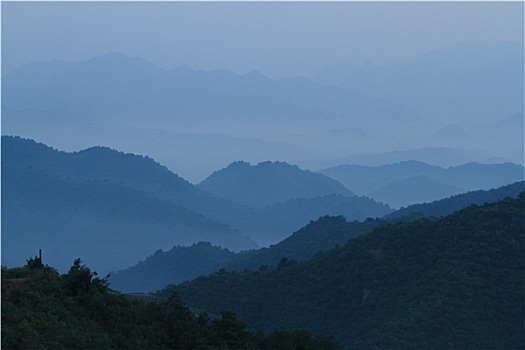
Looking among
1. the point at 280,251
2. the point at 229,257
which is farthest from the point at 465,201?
the point at 229,257

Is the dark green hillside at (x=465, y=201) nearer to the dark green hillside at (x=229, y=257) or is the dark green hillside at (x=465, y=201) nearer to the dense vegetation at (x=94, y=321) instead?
the dark green hillside at (x=229, y=257)

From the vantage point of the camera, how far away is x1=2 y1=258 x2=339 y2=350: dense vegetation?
15.9 metres

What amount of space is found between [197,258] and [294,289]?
208 ft

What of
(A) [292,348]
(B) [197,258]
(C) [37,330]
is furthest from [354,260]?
(B) [197,258]

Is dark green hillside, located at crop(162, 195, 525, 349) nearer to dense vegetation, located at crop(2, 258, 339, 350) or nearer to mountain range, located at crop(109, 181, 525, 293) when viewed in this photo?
mountain range, located at crop(109, 181, 525, 293)

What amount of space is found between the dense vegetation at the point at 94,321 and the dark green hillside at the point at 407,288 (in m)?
23.5

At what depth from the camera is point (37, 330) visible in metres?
15.9

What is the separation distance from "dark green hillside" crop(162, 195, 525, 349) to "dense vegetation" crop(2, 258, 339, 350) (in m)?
23.5

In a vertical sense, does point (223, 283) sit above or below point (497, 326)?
above

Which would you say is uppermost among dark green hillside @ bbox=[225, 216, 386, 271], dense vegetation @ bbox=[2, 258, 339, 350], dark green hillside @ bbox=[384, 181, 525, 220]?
dark green hillside @ bbox=[384, 181, 525, 220]

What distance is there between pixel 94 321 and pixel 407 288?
34.2 metres

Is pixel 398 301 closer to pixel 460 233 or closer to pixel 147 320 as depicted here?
pixel 460 233

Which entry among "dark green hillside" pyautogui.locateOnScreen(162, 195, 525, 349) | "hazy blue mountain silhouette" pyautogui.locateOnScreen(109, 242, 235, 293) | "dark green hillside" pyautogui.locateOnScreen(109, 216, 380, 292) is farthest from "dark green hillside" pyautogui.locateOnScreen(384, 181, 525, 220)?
"dark green hillside" pyautogui.locateOnScreen(162, 195, 525, 349)

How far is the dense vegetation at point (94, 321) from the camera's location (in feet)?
52.1
